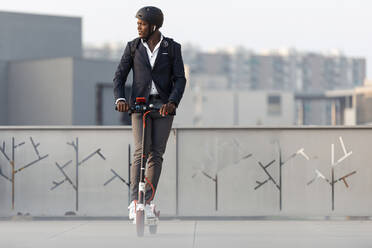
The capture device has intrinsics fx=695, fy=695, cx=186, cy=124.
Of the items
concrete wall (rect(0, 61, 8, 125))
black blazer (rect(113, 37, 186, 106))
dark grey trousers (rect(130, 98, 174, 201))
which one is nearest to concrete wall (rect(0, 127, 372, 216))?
dark grey trousers (rect(130, 98, 174, 201))

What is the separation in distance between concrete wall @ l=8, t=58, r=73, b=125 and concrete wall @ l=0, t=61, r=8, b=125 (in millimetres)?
236

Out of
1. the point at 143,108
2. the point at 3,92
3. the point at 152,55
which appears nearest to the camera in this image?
the point at 143,108

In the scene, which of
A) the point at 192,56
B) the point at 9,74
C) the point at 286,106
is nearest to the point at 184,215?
the point at 9,74

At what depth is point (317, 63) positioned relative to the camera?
15900cm

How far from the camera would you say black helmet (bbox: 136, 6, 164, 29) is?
543 centimetres

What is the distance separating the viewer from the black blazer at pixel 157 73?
555 cm

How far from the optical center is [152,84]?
556 cm

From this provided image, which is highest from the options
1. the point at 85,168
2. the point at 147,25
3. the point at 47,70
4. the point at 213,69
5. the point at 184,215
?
the point at 213,69

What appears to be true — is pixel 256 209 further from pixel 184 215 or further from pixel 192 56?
pixel 192 56

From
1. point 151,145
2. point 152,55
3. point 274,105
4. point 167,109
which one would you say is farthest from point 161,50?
point 274,105

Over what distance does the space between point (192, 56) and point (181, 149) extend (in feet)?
460
